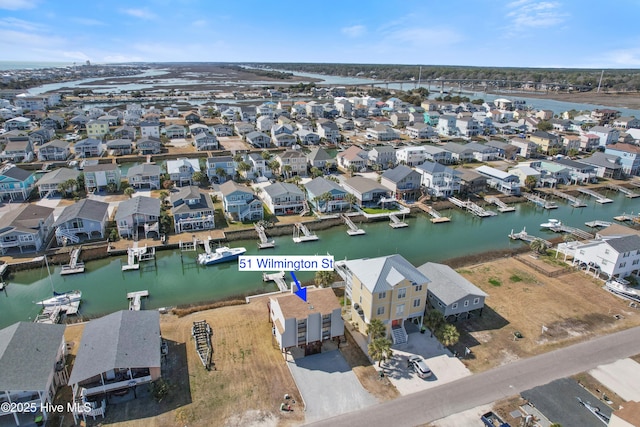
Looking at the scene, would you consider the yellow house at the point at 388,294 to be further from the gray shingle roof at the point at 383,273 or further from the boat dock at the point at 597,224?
the boat dock at the point at 597,224

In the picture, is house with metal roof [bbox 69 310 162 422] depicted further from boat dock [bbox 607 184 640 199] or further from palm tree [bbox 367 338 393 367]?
boat dock [bbox 607 184 640 199]

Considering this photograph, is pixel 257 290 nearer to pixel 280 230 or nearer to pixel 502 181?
pixel 280 230

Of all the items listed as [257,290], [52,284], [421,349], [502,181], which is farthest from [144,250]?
[502,181]

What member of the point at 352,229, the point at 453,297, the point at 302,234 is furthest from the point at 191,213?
the point at 453,297

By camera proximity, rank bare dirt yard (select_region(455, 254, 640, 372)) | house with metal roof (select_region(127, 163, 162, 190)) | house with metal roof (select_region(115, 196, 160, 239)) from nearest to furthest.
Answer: bare dirt yard (select_region(455, 254, 640, 372)), house with metal roof (select_region(115, 196, 160, 239)), house with metal roof (select_region(127, 163, 162, 190))

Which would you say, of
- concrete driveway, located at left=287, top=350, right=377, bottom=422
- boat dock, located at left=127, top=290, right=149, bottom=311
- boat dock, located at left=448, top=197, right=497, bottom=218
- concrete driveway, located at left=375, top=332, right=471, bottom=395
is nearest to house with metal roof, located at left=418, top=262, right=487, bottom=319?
concrete driveway, located at left=375, top=332, right=471, bottom=395

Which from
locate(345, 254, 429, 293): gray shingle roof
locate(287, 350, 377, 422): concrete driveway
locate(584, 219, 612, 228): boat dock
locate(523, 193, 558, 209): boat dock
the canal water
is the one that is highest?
locate(345, 254, 429, 293): gray shingle roof
